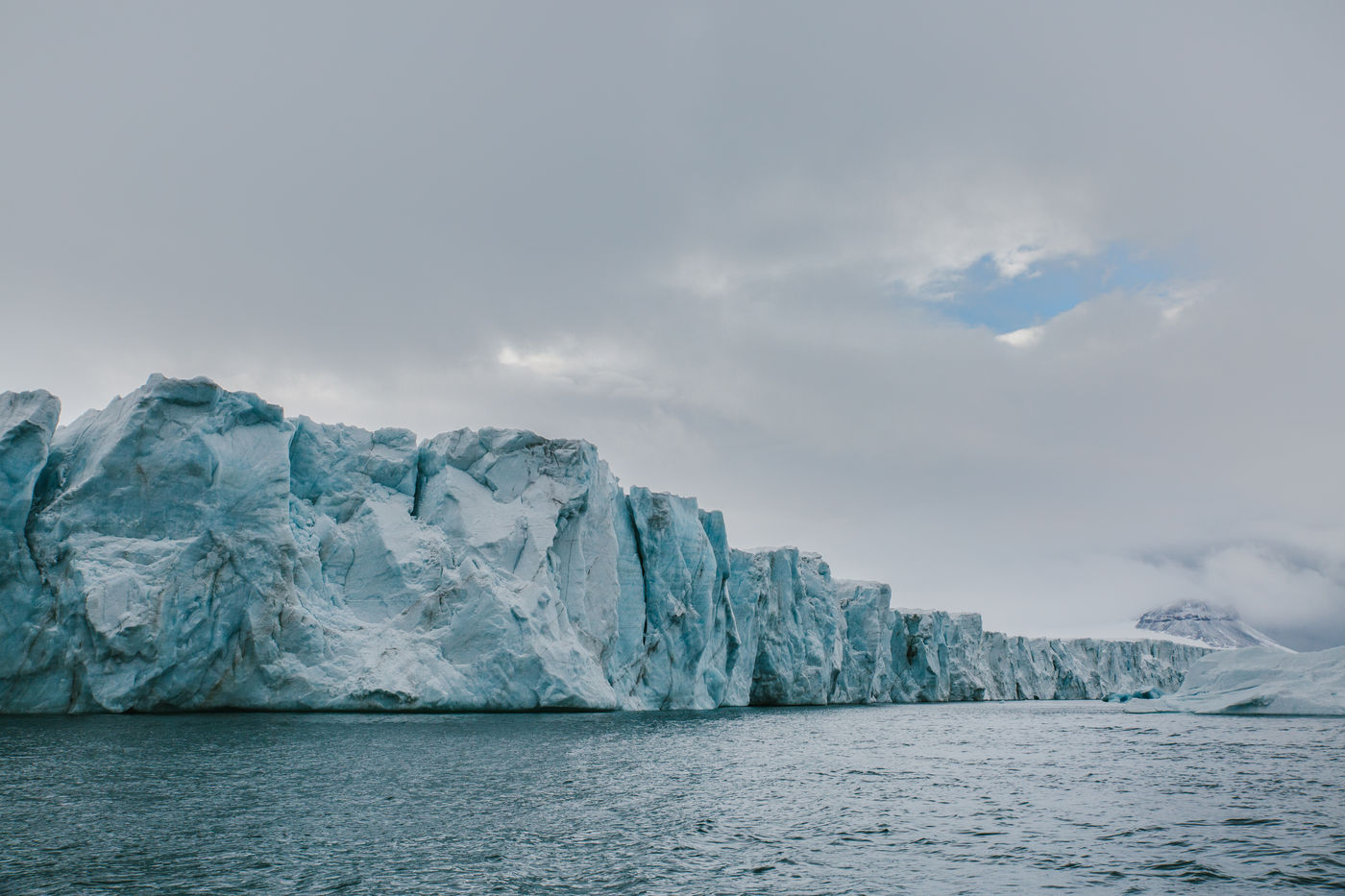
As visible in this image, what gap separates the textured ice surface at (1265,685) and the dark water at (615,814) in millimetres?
13596

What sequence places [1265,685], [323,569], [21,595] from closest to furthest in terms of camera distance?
[21,595] → [323,569] → [1265,685]

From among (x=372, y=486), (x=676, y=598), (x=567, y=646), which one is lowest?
(x=567, y=646)

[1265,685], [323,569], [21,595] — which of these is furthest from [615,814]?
[1265,685]

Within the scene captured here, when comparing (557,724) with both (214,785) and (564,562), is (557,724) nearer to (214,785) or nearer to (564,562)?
(564,562)

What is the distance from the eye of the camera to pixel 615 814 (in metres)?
10.3

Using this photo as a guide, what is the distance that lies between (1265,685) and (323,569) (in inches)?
1240

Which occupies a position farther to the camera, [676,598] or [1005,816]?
[676,598]

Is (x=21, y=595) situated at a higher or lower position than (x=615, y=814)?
higher

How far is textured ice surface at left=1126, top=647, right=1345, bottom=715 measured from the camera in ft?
95.8

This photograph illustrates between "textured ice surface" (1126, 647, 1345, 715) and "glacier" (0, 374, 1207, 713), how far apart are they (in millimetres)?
18930

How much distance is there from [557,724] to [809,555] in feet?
97.1

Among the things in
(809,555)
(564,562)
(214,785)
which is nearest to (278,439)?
(564,562)

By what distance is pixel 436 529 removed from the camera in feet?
87.4

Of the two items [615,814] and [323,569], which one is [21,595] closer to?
[323,569]
